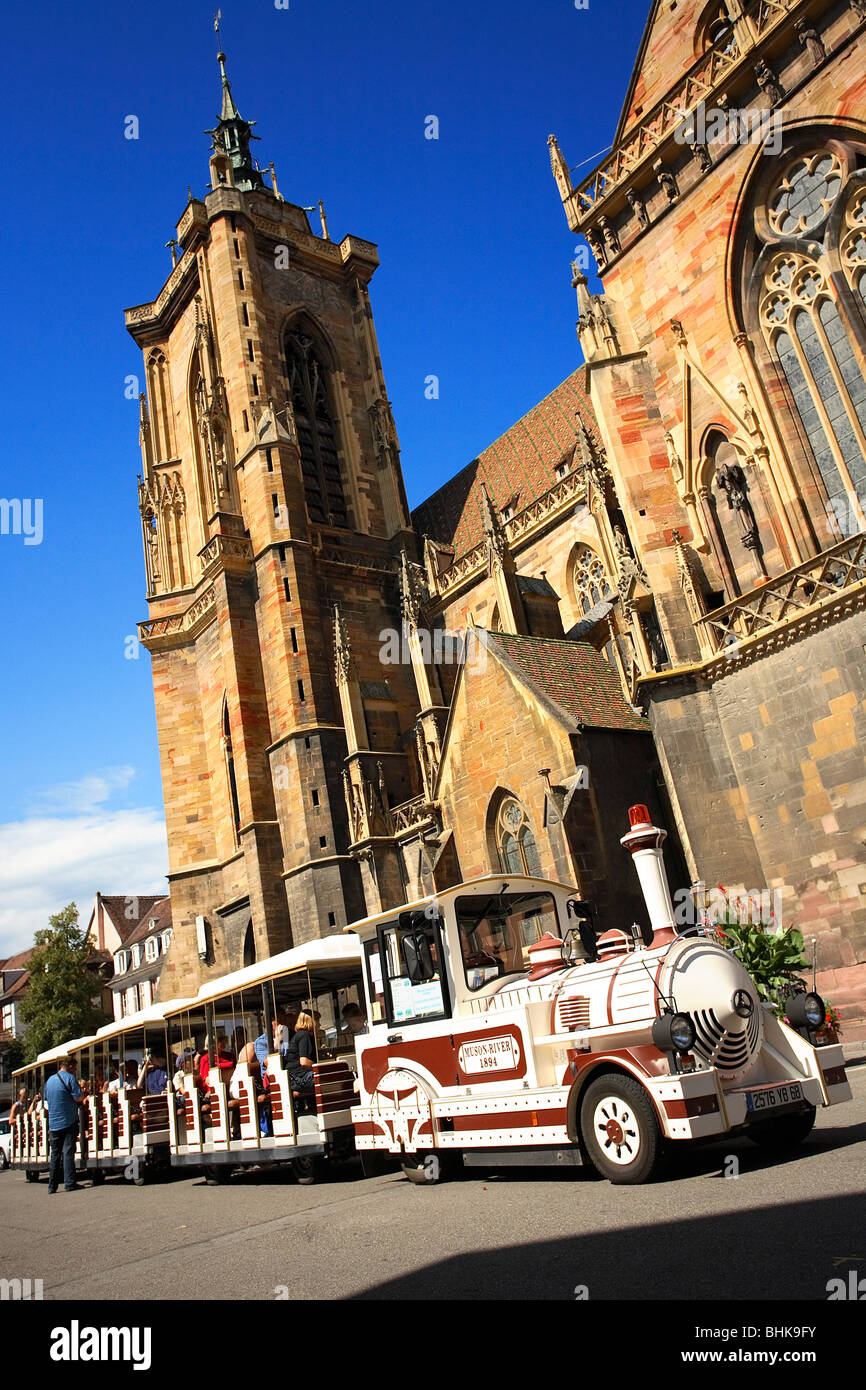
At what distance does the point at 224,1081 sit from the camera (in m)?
12.7

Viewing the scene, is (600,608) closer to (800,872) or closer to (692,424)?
(692,424)

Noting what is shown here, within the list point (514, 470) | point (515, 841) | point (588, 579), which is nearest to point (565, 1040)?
point (515, 841)

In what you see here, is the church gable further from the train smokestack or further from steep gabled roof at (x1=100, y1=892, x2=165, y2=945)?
steep gabled roof at (x1=100, y1=892, x2=165, y2=945)

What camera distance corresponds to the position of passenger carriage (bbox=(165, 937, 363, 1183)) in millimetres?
10828

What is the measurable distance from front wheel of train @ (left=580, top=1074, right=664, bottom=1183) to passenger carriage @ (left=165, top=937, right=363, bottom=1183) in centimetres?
437

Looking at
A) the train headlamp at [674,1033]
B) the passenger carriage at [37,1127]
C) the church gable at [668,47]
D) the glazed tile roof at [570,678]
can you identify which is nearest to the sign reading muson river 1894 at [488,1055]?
the train headlamp at [674,1033]

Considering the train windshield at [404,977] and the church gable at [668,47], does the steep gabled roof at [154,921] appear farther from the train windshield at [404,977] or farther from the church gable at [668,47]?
the train windshield at [404,977]

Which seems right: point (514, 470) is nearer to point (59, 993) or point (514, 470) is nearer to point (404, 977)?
point (404, 977)

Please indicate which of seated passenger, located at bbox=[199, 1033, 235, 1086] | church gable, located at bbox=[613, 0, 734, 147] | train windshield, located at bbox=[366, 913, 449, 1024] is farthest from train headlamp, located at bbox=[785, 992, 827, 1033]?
church gable, located at bbox=[613, 0, 734, 147]

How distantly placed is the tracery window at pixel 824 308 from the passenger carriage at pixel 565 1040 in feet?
27.5
